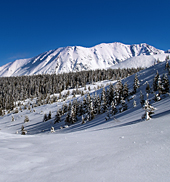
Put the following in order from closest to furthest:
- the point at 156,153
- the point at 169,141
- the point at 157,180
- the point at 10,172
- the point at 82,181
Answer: the point at 157,180 → the point at 82,181 → the point at 10,172 → the point at 156,153 → the point at 169,141

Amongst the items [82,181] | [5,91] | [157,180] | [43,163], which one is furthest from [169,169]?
[5,91]

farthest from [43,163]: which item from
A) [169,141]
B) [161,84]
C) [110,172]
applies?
[161,84]

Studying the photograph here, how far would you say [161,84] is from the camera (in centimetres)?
3178

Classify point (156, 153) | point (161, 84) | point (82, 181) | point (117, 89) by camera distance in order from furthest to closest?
point (117, 89) < point (161, 84) < point (156, 153) < point (82, 181)

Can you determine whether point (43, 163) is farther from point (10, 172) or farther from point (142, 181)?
point (142, 181)

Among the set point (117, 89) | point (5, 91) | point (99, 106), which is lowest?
point (99, 106)

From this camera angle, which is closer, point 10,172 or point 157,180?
point 157,180

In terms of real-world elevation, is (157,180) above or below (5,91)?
below

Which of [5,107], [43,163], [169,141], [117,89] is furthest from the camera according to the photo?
[5,107]

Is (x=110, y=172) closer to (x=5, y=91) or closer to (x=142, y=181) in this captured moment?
(x=142, y=181)

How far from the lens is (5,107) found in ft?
320

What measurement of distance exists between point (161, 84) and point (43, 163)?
113 feet

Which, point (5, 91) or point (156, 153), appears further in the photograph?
point (5, 91)

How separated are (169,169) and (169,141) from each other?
227 cm
